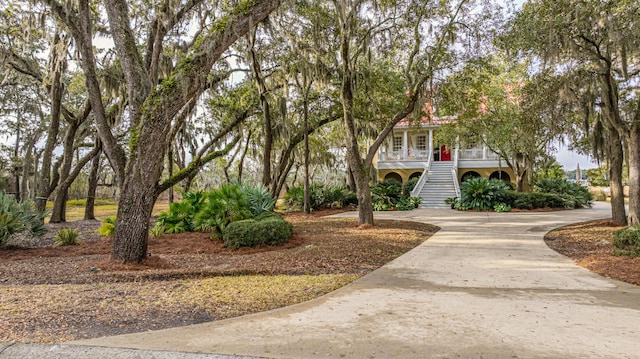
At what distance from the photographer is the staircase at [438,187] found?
2025 centimetres

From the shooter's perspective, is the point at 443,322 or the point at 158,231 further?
the point at 158,231

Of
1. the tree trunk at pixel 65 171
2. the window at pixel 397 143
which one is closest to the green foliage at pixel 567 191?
the window at pixel 397 143

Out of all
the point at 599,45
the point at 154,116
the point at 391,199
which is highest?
the point at 599,45

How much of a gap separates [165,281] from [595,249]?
7.92 meters

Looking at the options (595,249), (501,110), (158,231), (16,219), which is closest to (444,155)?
(501,110)

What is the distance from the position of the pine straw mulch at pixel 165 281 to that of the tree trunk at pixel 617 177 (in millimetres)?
6472

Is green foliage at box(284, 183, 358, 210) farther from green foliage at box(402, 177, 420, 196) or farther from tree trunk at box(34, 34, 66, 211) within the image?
tree trunk at box(34, 34, 66, 211)

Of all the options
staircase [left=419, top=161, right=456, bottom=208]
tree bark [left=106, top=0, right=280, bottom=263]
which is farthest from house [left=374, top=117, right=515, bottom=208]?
tree bark [left=106, top=0, right=280, bottom=263]

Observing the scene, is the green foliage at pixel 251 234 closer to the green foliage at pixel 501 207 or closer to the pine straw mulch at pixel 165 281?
the pine straw mulch at pixel 165 281

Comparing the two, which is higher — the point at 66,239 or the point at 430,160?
the point at 430,160

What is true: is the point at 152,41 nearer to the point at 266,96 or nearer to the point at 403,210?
the point at 266,96

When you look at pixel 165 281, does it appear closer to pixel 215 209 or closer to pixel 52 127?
pixel 215 209

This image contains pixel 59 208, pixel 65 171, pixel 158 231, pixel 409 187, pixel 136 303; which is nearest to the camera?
pixel 136 303

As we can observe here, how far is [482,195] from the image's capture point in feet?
58.5
